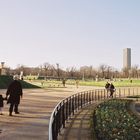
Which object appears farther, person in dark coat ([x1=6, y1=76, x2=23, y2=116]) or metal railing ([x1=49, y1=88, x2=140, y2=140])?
person in dark coat ([x1=6, y1=76, x2=23, y2=116])

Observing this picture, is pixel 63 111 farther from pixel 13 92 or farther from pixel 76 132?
pixel 13 92

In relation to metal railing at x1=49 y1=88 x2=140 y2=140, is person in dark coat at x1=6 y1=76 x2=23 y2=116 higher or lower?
higher

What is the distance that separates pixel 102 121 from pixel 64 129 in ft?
8.00

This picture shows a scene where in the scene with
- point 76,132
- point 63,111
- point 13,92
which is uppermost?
point 13,92

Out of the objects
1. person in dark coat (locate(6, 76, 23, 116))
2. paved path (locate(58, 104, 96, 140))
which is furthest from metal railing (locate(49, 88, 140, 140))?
person in dark coat (locate(6, 76, 23, 116))

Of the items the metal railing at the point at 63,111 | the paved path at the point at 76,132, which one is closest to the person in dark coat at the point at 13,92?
the metal railing at the point at 63,111

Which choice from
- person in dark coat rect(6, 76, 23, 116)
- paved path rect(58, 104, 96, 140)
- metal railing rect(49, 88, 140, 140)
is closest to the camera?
metal railing rect(49, 88, 140, 140)

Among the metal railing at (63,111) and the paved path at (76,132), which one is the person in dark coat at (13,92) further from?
the paved path at (76,132)

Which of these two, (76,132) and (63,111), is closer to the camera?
(76,132)

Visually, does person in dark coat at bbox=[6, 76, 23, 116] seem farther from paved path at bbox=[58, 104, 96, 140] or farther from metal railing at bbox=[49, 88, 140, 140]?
paved path at bbox=[58, 104, 96, 140]

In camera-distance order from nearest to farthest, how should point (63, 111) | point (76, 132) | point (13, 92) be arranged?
point (76, 132) < point (63, 111) < point (13, 92)

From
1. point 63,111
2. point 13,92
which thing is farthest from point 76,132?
point 13,92

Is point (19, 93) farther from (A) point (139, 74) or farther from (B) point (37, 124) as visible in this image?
(A) point (139, 74)

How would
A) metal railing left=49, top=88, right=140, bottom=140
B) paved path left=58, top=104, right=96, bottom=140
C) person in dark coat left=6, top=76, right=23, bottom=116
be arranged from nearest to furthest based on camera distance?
1. metal railing left=49, top=88, right=140, bottom=140
2. paved path left=58, top=104, right=96, bottom=140
3. person in dark coat left=6, top=76, right=23, bottom=116
